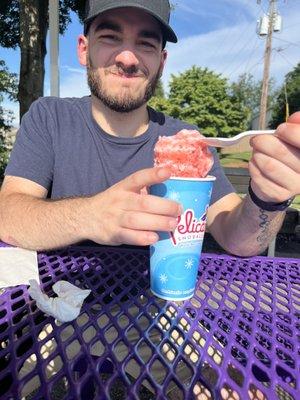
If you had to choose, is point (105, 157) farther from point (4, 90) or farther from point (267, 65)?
point (267, 65)

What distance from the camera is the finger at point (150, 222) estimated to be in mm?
839

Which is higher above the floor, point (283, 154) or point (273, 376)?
point (283, 154)

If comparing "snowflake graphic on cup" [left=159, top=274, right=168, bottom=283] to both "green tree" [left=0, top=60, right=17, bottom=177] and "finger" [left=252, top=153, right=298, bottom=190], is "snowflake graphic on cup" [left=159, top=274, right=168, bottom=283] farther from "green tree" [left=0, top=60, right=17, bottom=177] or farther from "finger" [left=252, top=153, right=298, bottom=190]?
"green tree" [left=0, top=60, right=17, bottom=177]

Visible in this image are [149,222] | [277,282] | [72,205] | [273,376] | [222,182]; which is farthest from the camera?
[222,182]

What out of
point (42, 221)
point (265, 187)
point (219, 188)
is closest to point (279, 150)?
point (265, 187)

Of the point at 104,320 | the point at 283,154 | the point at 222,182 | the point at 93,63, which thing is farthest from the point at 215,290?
the point at 93,63

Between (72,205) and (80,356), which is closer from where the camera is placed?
(80,356)

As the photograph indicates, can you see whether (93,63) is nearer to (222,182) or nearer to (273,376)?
(222,182)

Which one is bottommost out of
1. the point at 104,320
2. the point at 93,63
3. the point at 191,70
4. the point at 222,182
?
the point at 104,320

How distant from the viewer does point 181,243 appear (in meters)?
0.91

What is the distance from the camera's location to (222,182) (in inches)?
69.5

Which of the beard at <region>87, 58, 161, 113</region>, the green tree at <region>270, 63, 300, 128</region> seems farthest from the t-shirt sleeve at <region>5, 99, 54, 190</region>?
the green tree at <region>270, 63, 300, 128</region>

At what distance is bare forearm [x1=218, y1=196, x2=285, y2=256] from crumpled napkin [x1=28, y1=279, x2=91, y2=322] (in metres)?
0.62

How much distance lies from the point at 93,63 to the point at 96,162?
1.53ft
